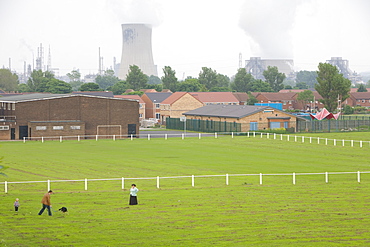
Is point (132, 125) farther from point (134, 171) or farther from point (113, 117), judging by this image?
point (134, 171)

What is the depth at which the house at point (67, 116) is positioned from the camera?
82438 mm

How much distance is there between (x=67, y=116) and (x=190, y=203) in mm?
55529

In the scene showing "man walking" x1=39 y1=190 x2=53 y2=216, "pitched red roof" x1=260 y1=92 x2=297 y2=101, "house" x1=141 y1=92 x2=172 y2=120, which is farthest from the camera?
"pitched red roof" x1=260 y1=92 x2=297 y2=101

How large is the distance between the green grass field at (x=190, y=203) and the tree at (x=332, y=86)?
69.7 metres

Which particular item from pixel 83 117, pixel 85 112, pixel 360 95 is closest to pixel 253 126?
pixel 85 112

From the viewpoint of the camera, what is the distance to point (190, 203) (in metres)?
33.7

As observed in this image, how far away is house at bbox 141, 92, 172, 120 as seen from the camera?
142375mm

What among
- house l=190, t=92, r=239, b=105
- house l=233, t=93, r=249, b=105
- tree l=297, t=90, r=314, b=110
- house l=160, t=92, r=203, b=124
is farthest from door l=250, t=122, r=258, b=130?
tree l=297, t=90, r=314, b=110

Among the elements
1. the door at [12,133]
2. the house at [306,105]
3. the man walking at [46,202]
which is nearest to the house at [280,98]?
the house at [306,105]

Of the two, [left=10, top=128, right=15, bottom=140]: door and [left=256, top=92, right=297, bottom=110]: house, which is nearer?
[left=10, top=128, right=15, bottom=140]: door

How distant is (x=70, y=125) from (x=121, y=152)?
22.3 metres

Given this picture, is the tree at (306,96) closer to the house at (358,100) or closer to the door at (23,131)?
the house at (358,100)

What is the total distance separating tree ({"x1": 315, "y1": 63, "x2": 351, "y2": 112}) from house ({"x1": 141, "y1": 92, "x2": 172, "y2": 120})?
121 feet

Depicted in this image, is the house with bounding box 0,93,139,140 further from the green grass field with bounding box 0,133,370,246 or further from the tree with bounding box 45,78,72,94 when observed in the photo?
the tree with bounding box 45,78,72,94
